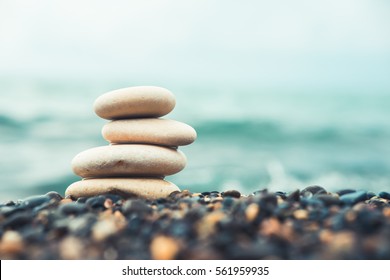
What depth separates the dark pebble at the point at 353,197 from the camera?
138 inches

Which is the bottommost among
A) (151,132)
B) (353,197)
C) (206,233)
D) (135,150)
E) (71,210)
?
(206,233)

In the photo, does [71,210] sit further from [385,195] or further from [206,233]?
[385,195]

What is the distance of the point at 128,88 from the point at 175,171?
3.42ft

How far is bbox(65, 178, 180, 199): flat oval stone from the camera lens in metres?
4.46

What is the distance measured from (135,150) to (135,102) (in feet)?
1.75

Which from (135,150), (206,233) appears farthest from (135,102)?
(206,233)

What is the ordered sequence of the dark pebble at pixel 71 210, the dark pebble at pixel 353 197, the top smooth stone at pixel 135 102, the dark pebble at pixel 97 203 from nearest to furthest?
the dark pebble at pixel 71 210
the dark pebble at pixel 353 197
the dark pebble at pixel 97 203
the top smooth stone at pixel 135 102

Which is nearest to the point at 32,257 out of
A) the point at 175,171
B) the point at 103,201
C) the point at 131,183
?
the point at 103,201

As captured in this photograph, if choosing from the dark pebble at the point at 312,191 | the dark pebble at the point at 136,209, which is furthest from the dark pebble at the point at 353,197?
the dark pebble at the point at 136,209

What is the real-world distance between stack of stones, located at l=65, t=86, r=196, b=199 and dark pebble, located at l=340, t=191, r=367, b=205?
1838 mm

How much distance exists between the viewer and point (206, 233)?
243cm

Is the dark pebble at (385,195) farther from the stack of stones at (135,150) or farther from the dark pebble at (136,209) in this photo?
the dark pebble at (136,209)

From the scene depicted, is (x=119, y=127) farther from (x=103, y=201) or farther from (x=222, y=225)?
(x=222, y=225)

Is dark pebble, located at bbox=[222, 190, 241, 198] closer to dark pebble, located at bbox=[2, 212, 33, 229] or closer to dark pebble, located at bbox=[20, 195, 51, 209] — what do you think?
dark pebble, located at bbox=[20, 195, 51, 209]
